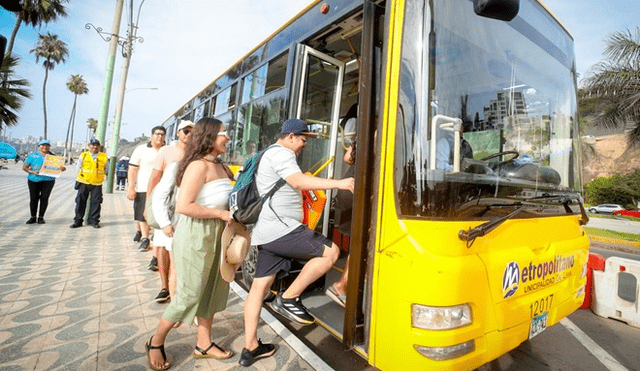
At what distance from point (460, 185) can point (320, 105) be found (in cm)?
229

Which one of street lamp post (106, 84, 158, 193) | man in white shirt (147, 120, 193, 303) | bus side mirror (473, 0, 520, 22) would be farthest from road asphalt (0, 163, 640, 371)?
street lamp post (106, 84, 158, 193)

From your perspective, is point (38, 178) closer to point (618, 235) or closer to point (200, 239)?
point (200, 239)

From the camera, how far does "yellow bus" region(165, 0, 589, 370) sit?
189 centimetres

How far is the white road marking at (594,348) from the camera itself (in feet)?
9.95

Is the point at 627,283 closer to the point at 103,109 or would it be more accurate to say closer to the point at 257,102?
the point at 257,102

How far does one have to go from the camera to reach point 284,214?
2.57 m

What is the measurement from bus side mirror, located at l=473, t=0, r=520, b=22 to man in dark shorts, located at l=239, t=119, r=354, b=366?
1.38 metres

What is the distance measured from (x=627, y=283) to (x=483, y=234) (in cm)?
586

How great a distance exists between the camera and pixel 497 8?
1.86 m

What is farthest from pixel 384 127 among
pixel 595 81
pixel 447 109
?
pixel 595 81

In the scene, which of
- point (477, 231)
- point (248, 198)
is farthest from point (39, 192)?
point (477, 231)

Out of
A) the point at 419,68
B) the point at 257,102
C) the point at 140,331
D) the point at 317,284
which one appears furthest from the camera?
the point at 257,102

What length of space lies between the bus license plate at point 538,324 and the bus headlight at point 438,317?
2.25 ft

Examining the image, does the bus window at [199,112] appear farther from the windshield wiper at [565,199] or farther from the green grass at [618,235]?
the green grass at [618,235]
